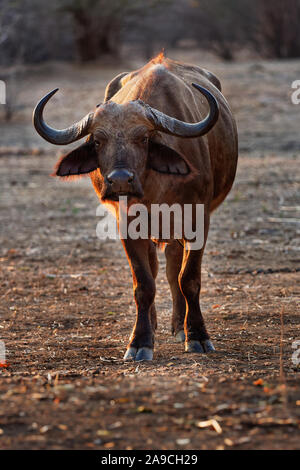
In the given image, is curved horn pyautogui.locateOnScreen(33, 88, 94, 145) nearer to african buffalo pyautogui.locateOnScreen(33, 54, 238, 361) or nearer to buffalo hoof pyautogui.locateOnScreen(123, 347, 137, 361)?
african buffalo pyautogui.locateOnScreen(33, 54, 238, 361)

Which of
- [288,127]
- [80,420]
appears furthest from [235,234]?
[288,127]

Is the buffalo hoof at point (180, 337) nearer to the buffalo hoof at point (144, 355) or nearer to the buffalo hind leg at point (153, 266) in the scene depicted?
the buffalo hind leg at point (153, 266)

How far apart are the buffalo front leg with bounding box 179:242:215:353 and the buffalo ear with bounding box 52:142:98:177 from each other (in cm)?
92

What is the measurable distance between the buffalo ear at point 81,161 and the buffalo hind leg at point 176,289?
1120 mm

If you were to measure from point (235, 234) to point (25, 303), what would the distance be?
10.7ft

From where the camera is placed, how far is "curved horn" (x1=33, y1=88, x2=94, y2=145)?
6.07m

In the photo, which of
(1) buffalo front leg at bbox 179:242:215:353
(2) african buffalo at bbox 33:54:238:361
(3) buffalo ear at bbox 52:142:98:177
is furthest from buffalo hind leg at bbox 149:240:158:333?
(3) buffalo ear at bbox 52:142:98:177

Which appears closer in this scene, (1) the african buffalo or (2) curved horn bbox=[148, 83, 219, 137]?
(1) the african buffalo

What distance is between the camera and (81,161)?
612 cm

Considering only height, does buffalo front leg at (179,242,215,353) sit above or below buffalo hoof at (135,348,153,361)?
above

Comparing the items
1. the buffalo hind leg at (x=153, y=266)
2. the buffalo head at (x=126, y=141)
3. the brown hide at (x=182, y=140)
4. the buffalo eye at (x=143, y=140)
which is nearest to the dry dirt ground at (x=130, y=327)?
the buffalo hind leg at (x=153, y=266)

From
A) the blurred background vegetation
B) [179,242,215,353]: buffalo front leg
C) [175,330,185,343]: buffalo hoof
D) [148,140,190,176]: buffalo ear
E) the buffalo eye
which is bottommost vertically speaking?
[175,330,185,343]: buffalo hoof

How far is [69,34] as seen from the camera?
3694 cm
